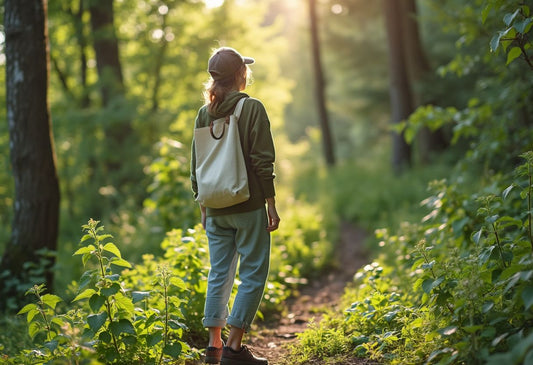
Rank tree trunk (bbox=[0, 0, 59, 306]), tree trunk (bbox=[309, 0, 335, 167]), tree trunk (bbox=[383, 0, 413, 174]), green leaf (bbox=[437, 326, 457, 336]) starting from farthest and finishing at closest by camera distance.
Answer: tree trunk (bbox=[309, 0, 335, 167]) < tree trunk (bbox=[383, 0, 413, 174]) < tree trunk (bbox=[0, 0, 59, 306]) < green leaf (bbox=[437, 326, 457, 336])

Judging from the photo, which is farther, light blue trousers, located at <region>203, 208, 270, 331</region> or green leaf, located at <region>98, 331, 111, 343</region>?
light blue trousers, located at <region>203, 208, 270, 331</region>

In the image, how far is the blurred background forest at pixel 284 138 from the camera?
16.6ft

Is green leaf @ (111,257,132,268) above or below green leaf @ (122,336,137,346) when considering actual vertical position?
above

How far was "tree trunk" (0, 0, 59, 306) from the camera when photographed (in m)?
5.65

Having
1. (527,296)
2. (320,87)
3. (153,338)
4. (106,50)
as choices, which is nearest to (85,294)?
(153,338)

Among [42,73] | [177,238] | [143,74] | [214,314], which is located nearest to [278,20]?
[143,74]

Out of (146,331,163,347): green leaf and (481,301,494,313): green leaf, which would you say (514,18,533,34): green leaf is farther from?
(146,331,163,347): green leaf

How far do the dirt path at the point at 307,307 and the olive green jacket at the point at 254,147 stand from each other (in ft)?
4.07

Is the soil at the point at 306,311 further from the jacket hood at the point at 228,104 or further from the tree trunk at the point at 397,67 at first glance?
the tree trunk at the point at 397,67

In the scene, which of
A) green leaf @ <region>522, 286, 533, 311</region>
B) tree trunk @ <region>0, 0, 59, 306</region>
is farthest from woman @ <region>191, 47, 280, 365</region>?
tree trunk @ <region>0, 0, 59, 306</region>

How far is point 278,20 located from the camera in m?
17.5

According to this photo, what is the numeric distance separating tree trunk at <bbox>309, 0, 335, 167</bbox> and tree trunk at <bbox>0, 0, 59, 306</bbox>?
14471 millimetres

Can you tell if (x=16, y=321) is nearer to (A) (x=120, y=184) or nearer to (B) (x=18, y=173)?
(B) (x=18, y=173)

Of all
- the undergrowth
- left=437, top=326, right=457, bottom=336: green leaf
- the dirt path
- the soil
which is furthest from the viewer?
the dirt path
